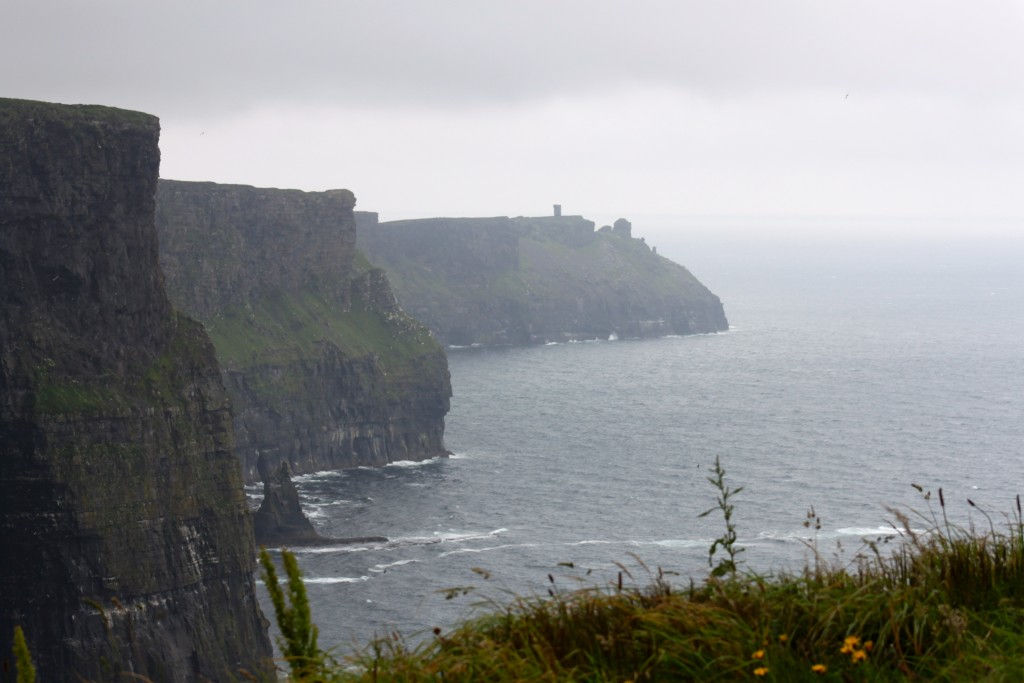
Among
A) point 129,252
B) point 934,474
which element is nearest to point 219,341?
point 129,252

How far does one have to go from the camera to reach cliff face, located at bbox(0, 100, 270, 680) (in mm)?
80375

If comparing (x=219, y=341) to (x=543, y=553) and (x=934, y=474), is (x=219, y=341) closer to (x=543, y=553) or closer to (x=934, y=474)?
(x=543, y=553)

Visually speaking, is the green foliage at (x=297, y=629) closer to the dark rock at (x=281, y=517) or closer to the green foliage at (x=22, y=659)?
the green foliage at (x=22, y=659)

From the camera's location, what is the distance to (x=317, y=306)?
566 feet

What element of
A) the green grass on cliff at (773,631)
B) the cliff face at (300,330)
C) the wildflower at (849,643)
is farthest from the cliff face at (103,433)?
the wildflower at (849,643)

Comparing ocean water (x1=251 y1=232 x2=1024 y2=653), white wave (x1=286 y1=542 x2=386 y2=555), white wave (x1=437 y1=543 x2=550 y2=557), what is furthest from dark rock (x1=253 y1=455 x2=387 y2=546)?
white wave (x1=437 y1=543 x2=550 y2=557)

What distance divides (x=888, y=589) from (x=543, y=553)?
93859 millimetres

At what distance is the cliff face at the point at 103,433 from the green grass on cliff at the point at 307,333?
6259 cm

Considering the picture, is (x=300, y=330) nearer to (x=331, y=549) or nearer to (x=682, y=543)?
(x=331, y=549)

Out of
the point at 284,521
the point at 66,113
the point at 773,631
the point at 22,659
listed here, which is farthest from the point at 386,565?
the point at 22,659

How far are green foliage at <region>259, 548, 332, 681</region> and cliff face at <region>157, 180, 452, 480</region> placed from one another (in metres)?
135

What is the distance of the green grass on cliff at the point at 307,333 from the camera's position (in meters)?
158

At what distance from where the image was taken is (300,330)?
546ft

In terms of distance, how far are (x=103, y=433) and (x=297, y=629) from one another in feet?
242
